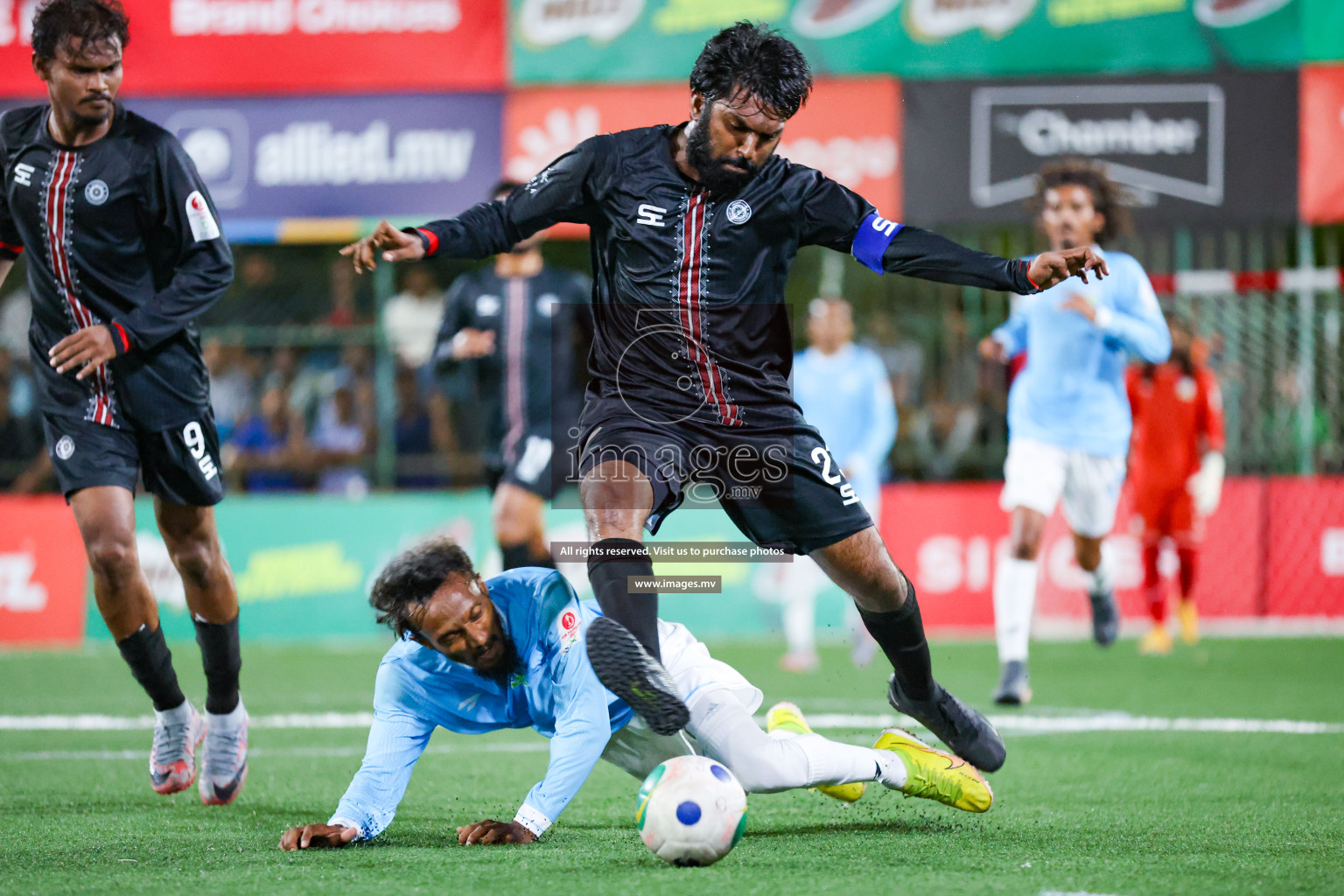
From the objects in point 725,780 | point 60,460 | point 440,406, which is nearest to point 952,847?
point 725,780

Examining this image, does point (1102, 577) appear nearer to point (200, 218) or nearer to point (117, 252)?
point (200, 218)

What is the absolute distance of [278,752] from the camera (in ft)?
21.2

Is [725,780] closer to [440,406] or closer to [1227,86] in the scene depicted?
[440,406]

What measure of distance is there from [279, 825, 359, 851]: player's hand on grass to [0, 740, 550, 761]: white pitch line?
6.69ft

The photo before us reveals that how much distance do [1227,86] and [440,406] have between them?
6848 mm

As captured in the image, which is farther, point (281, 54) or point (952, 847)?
point (281, 54)

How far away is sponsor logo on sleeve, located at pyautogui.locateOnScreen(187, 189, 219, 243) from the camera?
201 inches

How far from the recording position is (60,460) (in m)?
5.06

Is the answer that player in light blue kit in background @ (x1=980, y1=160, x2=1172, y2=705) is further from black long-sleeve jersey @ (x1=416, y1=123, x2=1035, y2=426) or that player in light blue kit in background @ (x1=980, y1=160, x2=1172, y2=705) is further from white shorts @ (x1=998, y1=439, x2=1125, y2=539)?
black long-sleeve jersey @ (x1=416, y1=123, x2=1035, y2=426)

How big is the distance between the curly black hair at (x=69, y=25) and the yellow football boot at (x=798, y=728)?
294 cm

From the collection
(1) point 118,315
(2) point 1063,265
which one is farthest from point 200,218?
(2) point 1063,265

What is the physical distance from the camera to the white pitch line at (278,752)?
6238 millimetres

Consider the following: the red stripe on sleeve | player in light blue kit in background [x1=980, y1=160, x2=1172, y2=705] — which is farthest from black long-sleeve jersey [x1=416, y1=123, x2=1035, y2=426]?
player in light blue kit in background [x1=980, y1=160, x2=1172, y2=705]

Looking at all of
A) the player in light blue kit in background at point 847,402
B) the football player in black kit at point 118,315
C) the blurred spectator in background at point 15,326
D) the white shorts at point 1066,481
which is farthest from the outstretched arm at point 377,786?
the blurred spectator in background at point 15,326
